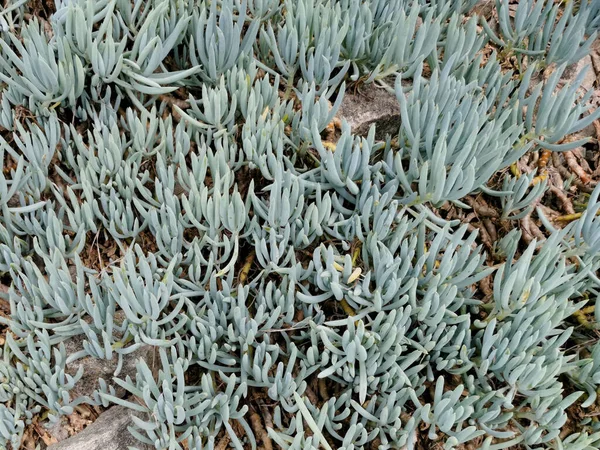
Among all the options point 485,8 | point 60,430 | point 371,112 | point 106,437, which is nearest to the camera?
point 106,437

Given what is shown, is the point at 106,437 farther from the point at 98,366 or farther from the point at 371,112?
the point at 371,112

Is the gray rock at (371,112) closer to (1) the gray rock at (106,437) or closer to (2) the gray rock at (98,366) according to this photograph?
(2) the gray rock at (98,366)

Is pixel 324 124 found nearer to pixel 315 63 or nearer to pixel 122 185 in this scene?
pixel 315 63

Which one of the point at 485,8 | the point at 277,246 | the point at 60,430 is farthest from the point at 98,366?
the point at 485,8

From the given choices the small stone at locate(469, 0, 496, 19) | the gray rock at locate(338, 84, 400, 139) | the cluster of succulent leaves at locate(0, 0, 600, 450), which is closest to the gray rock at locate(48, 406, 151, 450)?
the cluster of succulent leaves at locate(0, 0, 600, 450)

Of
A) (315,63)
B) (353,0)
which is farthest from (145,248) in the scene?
(353,0)

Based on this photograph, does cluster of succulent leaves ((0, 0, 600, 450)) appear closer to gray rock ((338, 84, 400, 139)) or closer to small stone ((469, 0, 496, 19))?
gray rock ((338, 84, 400, 139))
